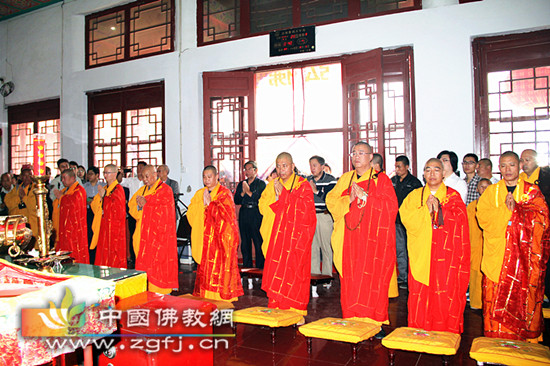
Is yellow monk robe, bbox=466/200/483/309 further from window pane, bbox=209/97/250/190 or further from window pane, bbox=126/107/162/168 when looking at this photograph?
window pane, bbox=126/107/162/168

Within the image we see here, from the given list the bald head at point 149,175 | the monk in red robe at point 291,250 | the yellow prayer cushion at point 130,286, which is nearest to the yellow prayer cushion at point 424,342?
the monk in red robe at point 291,250

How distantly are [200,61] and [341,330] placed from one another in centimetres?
594

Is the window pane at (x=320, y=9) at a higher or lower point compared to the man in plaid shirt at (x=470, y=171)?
higher

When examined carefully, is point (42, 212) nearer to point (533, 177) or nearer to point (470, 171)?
point (533, 177)

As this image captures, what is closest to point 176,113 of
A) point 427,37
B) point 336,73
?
point 336,73

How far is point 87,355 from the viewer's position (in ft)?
5.63

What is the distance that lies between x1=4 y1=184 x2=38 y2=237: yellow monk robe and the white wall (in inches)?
62.1

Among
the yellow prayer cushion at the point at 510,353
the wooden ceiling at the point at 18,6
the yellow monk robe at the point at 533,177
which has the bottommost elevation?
the yellow prayer cushion at the point at 510,353

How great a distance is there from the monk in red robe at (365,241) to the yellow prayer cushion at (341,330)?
0.44 m

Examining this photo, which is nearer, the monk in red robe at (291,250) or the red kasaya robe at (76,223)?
the monk in red robe at (291,250)

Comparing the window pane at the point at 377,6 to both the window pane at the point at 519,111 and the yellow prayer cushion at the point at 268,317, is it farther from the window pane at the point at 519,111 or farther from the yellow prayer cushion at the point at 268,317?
the yellow prayer cushion at the point at 268,317

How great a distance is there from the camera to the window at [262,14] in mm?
6887

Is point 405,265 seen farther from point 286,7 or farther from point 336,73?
point 286,7

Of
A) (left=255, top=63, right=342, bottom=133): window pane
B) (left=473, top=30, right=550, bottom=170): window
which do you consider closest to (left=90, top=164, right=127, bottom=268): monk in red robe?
(left=255, top=63, right=342, bottom=133): window pane
